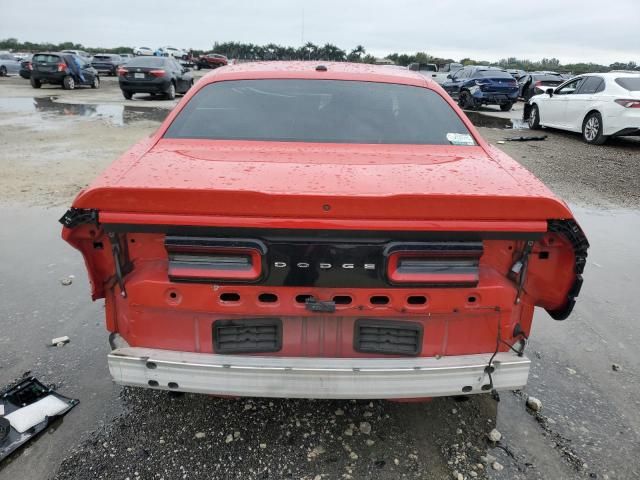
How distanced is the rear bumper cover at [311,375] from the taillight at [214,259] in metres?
0.36

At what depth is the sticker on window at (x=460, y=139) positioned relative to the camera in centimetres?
294

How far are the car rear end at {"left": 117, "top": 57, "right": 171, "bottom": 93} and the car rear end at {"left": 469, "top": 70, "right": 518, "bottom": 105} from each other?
1097 cm

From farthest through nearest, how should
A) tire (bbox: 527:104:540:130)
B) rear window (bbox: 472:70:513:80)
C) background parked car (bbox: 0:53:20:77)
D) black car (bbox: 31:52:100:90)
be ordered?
background parked car (bbox: 0:53:20:77), black car (bbox: 31:52:100:90), rear window (bbox: 472:70:513:80), tire (bbox: 527:104:540:130)

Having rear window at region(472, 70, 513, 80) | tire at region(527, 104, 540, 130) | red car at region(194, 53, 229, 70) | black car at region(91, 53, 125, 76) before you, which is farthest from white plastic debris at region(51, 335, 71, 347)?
red car at region(194, 53, 229, 70)

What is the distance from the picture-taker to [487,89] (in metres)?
17.8

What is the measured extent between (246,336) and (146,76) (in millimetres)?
17683

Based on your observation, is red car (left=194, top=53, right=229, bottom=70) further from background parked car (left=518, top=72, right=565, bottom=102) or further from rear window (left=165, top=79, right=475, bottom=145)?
rear window (left=165, top=79, right=475, bottom=145)

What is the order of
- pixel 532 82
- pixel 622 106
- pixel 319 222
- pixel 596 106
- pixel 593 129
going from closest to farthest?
pixel 319 222, pixel 622 106, pixel 596 106, pixel 593 129, pixel 532 82

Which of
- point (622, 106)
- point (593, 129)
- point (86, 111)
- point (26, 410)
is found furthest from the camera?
point (86, 111)

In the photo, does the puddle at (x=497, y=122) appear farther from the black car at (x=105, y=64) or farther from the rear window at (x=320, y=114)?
the black car at (x=105, y=64)

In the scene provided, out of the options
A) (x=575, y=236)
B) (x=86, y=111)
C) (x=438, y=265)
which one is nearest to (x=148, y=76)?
(x=86, y=111)

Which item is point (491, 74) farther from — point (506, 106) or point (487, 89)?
point (506, 106)

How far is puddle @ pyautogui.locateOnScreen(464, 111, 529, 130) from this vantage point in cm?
1431

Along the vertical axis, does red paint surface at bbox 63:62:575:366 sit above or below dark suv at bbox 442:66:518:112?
above
